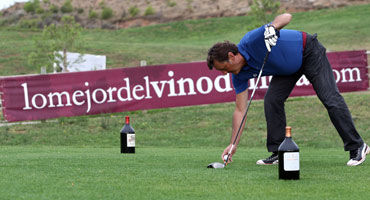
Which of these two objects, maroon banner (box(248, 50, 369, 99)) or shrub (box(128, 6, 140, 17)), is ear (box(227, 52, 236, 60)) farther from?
shrub (box(128, 6, 140, 17))

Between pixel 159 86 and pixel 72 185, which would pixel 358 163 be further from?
pixel 159 86

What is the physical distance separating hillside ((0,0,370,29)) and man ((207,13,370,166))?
167 feet

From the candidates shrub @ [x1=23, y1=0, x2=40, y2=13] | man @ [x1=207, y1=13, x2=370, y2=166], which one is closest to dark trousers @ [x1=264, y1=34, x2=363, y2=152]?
man @ [x1=207, y1=13, x2=370, y2=166]

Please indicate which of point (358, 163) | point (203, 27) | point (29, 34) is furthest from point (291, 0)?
point (358, 163)

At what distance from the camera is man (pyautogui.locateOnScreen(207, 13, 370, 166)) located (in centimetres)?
739

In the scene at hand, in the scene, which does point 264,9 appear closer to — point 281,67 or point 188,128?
point 188,128

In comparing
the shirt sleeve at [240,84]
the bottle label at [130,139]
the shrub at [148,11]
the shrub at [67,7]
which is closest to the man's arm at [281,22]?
the shirt sleeve at [240,84]

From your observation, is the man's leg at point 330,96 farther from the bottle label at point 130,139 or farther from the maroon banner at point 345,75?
the maroon banner at point 345,75

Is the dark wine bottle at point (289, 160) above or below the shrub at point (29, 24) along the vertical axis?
below

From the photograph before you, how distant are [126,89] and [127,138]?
7.93 meters

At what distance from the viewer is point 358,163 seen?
25.7 ft

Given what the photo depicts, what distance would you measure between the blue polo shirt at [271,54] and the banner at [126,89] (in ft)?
32.6

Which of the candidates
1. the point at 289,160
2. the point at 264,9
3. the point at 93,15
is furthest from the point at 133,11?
the point at 289,160

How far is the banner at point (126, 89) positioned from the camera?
17.4 metres
